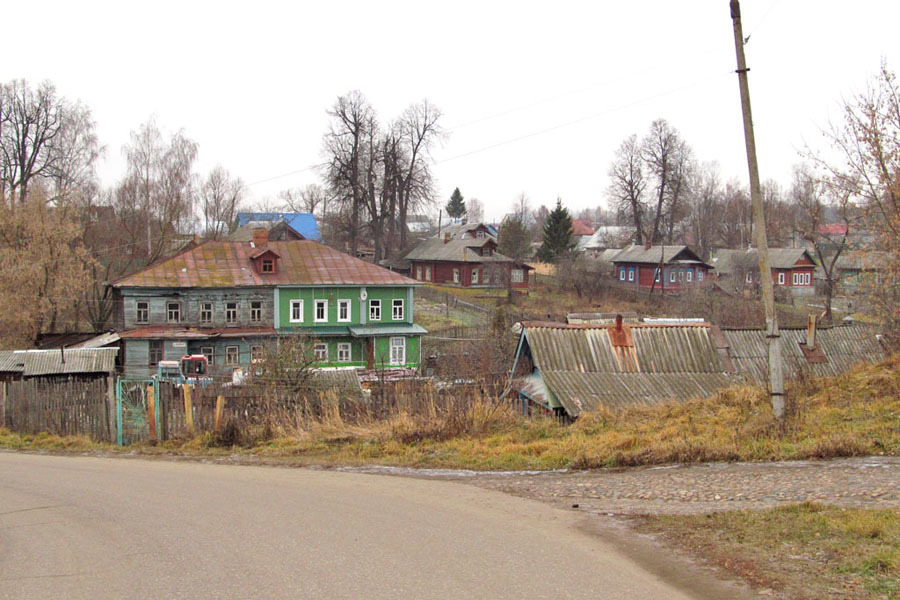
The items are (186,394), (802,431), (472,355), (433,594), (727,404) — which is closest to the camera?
(433,594)

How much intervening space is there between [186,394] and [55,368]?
60.2ft

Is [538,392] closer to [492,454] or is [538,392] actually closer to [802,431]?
[492,454]

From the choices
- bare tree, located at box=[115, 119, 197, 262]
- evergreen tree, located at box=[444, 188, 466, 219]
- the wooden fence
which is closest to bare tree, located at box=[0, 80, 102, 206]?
bare tree, located at box=[115, 119, 197, 262]

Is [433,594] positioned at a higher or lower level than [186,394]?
lower

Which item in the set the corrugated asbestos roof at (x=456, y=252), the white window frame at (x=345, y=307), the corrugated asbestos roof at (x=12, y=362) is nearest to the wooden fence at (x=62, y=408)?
the corrugated asbestos roof at (x=12, y=362)

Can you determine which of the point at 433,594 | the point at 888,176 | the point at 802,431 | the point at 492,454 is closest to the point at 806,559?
the point at 433,594

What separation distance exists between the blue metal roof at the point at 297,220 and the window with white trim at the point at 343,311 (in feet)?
120

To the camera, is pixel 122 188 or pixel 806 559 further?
pixel 122 188

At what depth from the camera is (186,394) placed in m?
15.0

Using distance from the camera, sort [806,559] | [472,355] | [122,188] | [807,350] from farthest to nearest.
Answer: [122,188] → [472,355] → [807,350] → [806,559]

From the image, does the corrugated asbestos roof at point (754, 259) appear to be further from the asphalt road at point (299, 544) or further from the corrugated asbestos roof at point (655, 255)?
the asphalt road at point (299, 544)

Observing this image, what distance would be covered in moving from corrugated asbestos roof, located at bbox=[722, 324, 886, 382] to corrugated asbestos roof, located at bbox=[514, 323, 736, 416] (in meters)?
0.90

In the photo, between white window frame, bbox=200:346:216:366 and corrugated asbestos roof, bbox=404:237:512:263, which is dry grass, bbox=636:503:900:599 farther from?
corrugated asbestos roof, bbox=404:237:512:263

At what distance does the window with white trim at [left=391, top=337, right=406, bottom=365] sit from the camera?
4156 centimetres
